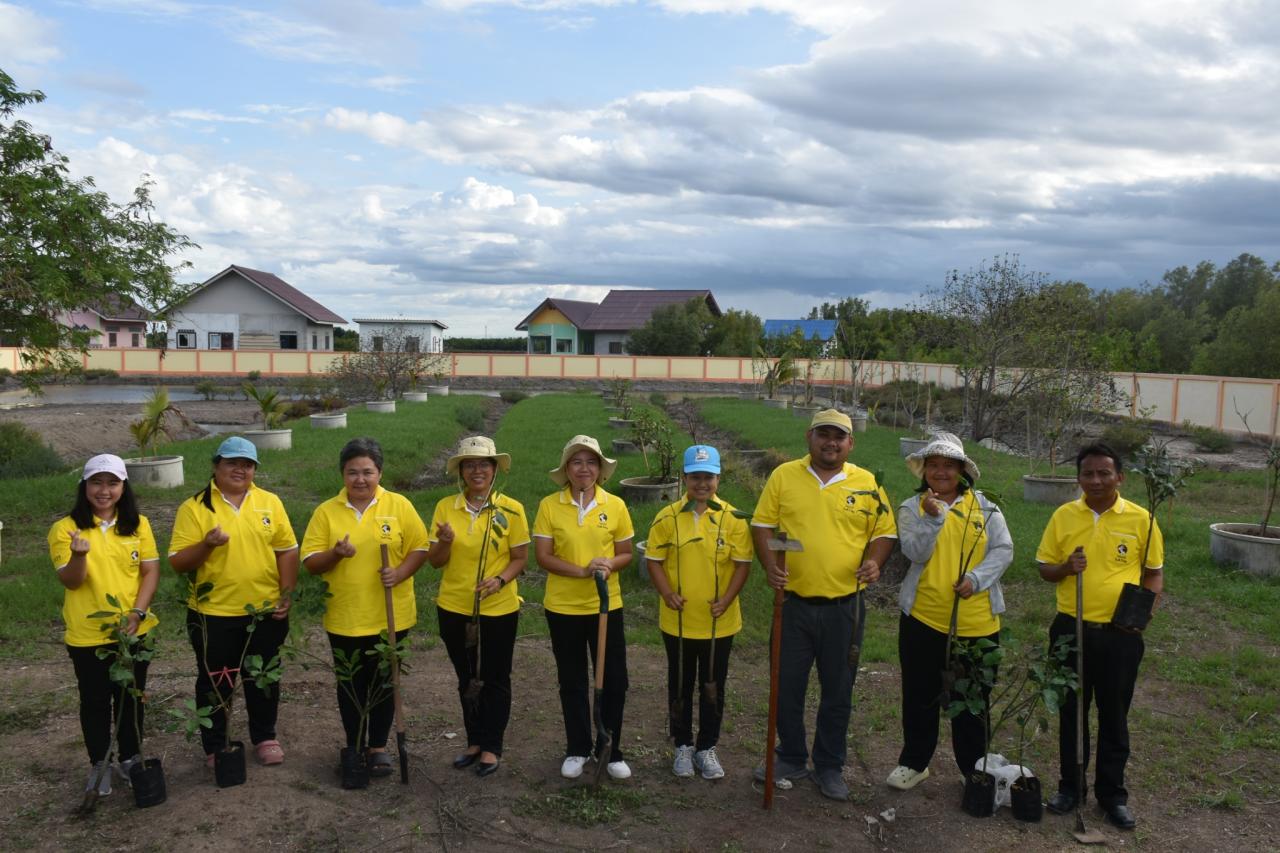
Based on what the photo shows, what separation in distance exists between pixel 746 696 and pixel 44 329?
9.16 m

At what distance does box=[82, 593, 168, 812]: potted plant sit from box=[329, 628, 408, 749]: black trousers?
797 mm

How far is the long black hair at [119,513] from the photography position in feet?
14.0

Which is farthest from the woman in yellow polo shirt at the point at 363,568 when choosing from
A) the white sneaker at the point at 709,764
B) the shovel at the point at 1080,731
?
the shovel at the point at 1080,731

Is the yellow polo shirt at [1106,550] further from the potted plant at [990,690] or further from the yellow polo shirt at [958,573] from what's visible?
the yellow polo shirt at [958,573]

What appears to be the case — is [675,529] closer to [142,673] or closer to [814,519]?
[814,519]

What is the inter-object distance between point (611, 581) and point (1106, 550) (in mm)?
2231

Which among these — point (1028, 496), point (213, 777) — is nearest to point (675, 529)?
point (213, 777)

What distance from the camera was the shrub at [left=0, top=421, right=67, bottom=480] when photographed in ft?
44.6

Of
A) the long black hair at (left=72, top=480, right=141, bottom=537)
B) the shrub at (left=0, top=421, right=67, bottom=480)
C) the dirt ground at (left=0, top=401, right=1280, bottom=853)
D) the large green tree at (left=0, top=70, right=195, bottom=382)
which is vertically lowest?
the dirt ground at (left=0, top=401, right=1280, bottom=853)

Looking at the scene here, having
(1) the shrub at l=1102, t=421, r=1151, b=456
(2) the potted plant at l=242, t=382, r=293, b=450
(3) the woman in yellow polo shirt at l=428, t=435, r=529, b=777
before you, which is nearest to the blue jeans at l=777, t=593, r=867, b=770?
(3) the woman in yellow polo shirt at l=428, t=435, r=529, b=777

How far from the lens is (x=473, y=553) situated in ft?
15.1

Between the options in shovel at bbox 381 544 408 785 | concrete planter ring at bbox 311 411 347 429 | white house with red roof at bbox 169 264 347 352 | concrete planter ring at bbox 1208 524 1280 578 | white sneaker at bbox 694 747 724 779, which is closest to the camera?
shovel at bbox 381 544 408 785

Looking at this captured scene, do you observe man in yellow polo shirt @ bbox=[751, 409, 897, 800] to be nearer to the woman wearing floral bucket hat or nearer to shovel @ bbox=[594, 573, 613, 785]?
the woman wearing floral bucket hat

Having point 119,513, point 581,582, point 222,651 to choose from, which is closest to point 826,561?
point 581,582
